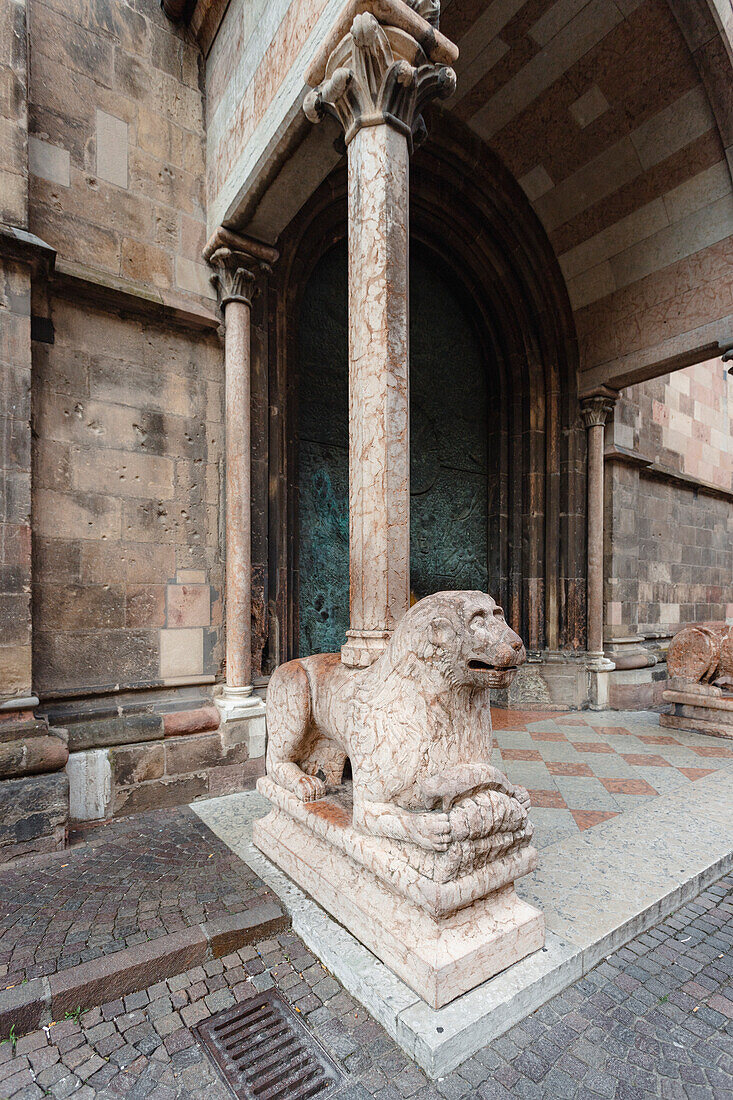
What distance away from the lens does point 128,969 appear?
5.80 feet

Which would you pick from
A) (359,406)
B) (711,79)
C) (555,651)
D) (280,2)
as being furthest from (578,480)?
(280,2)

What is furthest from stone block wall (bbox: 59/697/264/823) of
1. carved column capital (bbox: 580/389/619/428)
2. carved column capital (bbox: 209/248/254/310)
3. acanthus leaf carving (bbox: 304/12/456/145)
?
carved column capital (bbox: 580/389/619/428)

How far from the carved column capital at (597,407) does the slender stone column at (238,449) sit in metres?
3.86

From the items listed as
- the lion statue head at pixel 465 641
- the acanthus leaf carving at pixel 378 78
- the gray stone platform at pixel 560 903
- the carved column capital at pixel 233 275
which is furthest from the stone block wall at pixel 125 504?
the lion statue head at pixel 465 641

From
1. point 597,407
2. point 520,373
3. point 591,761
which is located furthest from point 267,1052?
point 520,373

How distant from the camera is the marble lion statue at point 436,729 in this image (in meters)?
1.67

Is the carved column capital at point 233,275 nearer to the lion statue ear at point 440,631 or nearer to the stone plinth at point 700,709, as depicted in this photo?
the lion statue ear at point 440,631

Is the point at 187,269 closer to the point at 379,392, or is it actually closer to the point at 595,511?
the point at 379,392

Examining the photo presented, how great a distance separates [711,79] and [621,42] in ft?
2.61

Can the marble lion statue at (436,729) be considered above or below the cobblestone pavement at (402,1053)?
above

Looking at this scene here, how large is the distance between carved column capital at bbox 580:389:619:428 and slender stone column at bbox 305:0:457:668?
4073mm

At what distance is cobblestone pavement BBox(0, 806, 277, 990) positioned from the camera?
190 centimetres

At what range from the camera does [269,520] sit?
4.14m

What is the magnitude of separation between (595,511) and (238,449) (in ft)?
13.6
